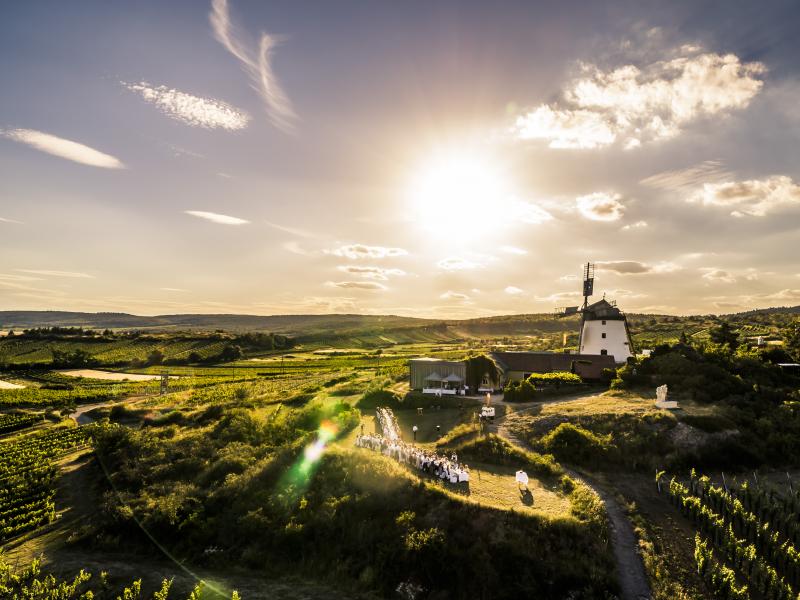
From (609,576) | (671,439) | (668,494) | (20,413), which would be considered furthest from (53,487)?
(671,439)

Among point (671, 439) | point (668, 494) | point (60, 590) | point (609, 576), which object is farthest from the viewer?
point (671, 439)

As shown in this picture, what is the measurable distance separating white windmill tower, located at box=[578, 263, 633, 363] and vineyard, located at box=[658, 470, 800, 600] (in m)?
35.8

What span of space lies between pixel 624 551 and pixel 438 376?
1298 inches

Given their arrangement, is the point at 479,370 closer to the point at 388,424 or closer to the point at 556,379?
the point at 556,379

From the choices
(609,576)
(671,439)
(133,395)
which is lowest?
(133,395)

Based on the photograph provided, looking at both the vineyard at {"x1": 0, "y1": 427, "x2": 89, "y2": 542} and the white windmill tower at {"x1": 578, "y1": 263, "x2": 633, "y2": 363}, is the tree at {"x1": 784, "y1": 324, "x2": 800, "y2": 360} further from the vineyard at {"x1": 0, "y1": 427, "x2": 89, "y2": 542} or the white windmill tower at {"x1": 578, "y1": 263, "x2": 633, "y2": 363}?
the vineyard at {"x1": 0, "y1": 427, "x2": 89, "y2": 542}

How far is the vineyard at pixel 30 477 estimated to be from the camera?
28.6 m

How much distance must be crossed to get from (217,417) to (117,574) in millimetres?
26132

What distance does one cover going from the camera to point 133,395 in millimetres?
75875

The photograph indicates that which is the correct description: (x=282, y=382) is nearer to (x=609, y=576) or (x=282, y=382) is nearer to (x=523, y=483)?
(x=523, y=483)

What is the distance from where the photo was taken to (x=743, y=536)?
2064 cm

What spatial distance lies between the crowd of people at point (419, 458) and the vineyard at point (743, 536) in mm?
12254

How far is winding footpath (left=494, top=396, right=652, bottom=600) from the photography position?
57.3 feet

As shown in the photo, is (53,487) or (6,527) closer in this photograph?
(6,527)
